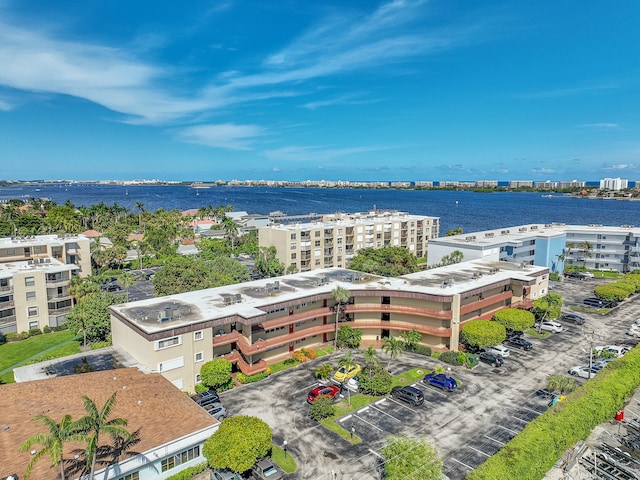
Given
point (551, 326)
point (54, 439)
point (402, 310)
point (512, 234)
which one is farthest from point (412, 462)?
point (512, 234)

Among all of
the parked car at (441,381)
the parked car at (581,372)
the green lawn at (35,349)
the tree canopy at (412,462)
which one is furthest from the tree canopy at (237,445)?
the parked car at (581,372)

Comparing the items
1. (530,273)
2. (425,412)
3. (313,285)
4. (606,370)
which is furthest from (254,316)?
(530,273)

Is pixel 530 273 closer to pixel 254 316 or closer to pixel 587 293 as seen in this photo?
pixel 587 293

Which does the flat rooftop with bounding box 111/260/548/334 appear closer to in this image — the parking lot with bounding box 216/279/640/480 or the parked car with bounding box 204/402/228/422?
the parked car with bounding box 204/402/228/422

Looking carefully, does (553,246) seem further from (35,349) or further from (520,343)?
(35,349)

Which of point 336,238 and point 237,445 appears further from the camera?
point 336,238

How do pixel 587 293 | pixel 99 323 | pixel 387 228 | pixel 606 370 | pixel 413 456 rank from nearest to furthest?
pixel 413 456 → pixel 606 370 → pixel 99 323 → pixel 587 293 → pixel 387 228

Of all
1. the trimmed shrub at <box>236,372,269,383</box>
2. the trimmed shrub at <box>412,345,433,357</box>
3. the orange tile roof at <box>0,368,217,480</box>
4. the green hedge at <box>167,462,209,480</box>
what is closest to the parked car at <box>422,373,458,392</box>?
the trimmed shrub at <box>412,345,433,357</box>
